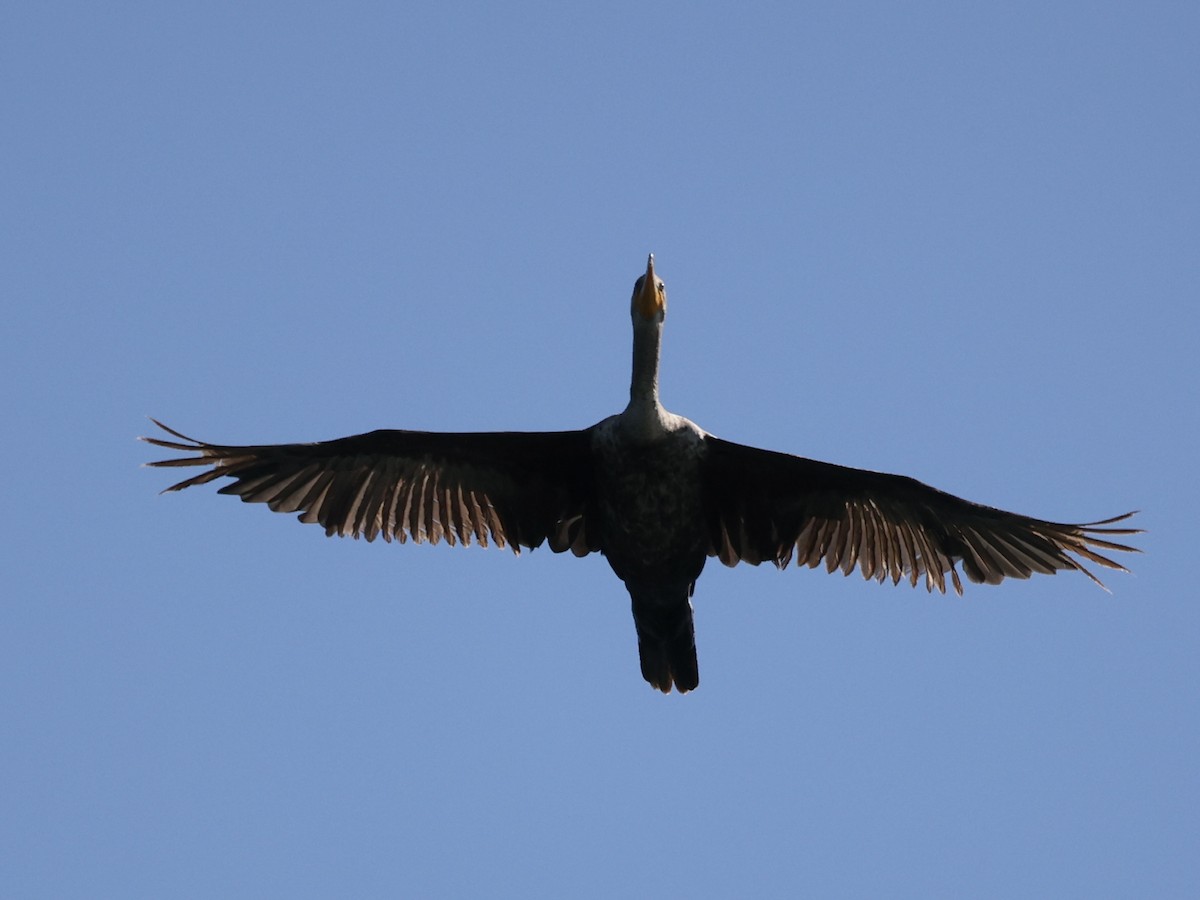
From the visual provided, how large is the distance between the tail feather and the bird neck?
121 cm

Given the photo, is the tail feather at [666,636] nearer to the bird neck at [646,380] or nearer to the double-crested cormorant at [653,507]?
the double-crested cormorant at [653,507]

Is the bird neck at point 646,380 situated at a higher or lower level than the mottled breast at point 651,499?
higher

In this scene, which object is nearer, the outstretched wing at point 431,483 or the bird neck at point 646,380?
the bird neck at point 646,380

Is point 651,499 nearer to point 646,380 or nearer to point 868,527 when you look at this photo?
point 646,380

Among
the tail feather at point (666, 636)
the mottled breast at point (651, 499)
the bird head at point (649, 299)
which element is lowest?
the tail feather at point (666, 636)

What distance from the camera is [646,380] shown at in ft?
38.3

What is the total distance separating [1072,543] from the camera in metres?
12.2

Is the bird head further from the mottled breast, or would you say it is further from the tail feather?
the tail feather

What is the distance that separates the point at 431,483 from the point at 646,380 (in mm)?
1823

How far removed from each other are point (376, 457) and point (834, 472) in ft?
9.91

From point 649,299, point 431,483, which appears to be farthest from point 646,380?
point 431,483

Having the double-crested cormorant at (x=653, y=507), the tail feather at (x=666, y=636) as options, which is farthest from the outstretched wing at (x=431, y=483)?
the tail feather at (x=666, y=636)

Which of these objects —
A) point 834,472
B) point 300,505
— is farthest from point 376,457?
point 834,472

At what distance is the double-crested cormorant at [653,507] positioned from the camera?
11891 mm
